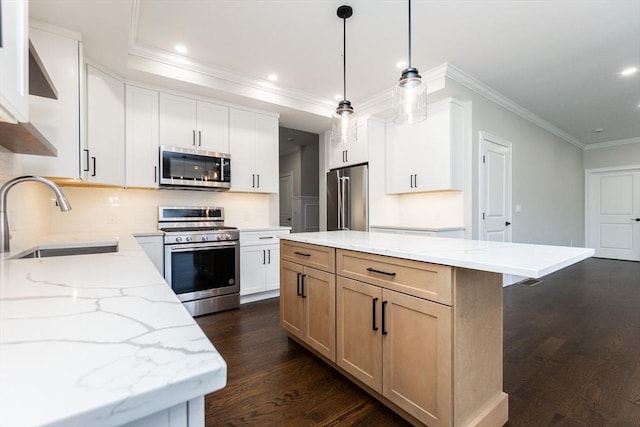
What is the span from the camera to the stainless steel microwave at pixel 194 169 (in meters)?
3.24

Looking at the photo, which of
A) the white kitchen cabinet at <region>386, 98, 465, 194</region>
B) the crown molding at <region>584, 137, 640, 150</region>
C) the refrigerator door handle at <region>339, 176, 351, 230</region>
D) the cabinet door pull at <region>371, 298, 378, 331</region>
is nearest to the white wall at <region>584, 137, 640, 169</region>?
the crown molding at <region>584, 137, 640, 150</region>

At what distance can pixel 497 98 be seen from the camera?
13.5 ft

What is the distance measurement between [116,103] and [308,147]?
421 centimetres

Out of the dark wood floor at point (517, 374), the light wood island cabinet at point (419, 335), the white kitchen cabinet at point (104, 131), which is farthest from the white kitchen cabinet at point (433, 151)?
the white kitchen cabinet at point (104, 131)

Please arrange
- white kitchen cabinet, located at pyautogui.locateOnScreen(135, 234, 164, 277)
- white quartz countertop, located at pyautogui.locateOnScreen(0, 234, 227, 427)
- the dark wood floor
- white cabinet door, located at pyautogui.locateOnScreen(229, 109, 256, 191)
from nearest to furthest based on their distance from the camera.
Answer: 1. white quartz countertop, located at pyautogui.locateOnScreen(0, 234, 227, 427)
2. the dark wood floor
3. white kitchen cabinet, located at pyautogui.locateOnScreen(135, 234, 164, 277)
4. white cabinet door, located at pyautogui.locateOnScreen(229, 109, 256, 191)

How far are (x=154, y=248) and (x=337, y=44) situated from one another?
2677 millimetres

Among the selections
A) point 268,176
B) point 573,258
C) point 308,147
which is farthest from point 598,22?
point 308,147

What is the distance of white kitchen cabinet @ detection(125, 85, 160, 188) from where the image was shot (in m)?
3.08

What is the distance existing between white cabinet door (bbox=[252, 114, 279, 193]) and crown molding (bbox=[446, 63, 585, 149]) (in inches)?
89.1

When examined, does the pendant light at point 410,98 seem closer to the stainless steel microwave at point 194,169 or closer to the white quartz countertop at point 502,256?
the white quartz countertop at point 502,256

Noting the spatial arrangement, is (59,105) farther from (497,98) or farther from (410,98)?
(497,98)

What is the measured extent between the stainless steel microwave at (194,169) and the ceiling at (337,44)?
2.33 feet

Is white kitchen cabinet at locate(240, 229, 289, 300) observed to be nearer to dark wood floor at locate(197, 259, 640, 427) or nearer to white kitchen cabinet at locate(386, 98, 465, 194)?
dark wood floor at locate(197, 259, 640, 427)

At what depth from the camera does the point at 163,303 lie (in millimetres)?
716
